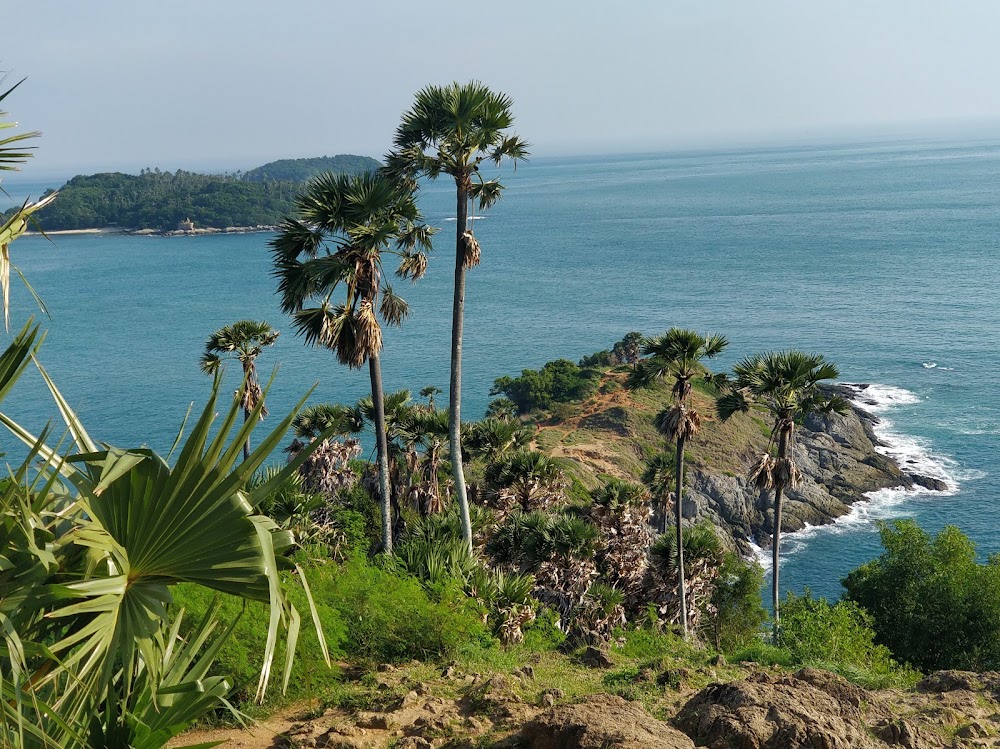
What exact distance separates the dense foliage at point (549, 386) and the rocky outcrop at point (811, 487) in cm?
1174

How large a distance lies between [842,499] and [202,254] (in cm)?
12142

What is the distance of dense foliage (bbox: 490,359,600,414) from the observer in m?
55.1

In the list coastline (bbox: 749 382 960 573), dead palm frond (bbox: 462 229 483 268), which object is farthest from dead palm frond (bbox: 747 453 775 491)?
coastline (bbox: 749 382 960 573)

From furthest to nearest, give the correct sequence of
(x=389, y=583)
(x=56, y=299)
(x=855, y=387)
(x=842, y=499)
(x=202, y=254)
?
(x=202, y=254) → (x=56, y=299) → (x=855, y=387) → (x=842, y=499) → (x=389, y=583)

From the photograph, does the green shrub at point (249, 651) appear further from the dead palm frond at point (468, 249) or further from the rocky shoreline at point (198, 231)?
the rocky shoreline at point (198, 231)

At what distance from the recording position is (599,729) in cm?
793

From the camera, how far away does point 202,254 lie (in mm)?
143125

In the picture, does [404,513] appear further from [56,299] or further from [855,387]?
[56,299]

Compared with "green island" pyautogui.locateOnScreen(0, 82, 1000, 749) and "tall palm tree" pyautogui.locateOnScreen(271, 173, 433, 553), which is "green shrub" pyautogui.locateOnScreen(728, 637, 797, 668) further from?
"tall palm tree" pyautogui.locateOnScreen(271, 173, 433, 553)

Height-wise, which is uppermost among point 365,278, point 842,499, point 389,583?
point 365,278

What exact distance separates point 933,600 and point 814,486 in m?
26.0

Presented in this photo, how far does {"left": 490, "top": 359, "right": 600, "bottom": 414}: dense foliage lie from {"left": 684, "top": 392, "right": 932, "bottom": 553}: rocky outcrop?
11743 millimetres

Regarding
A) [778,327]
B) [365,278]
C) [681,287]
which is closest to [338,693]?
[365,278]

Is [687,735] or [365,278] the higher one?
[365,278]
